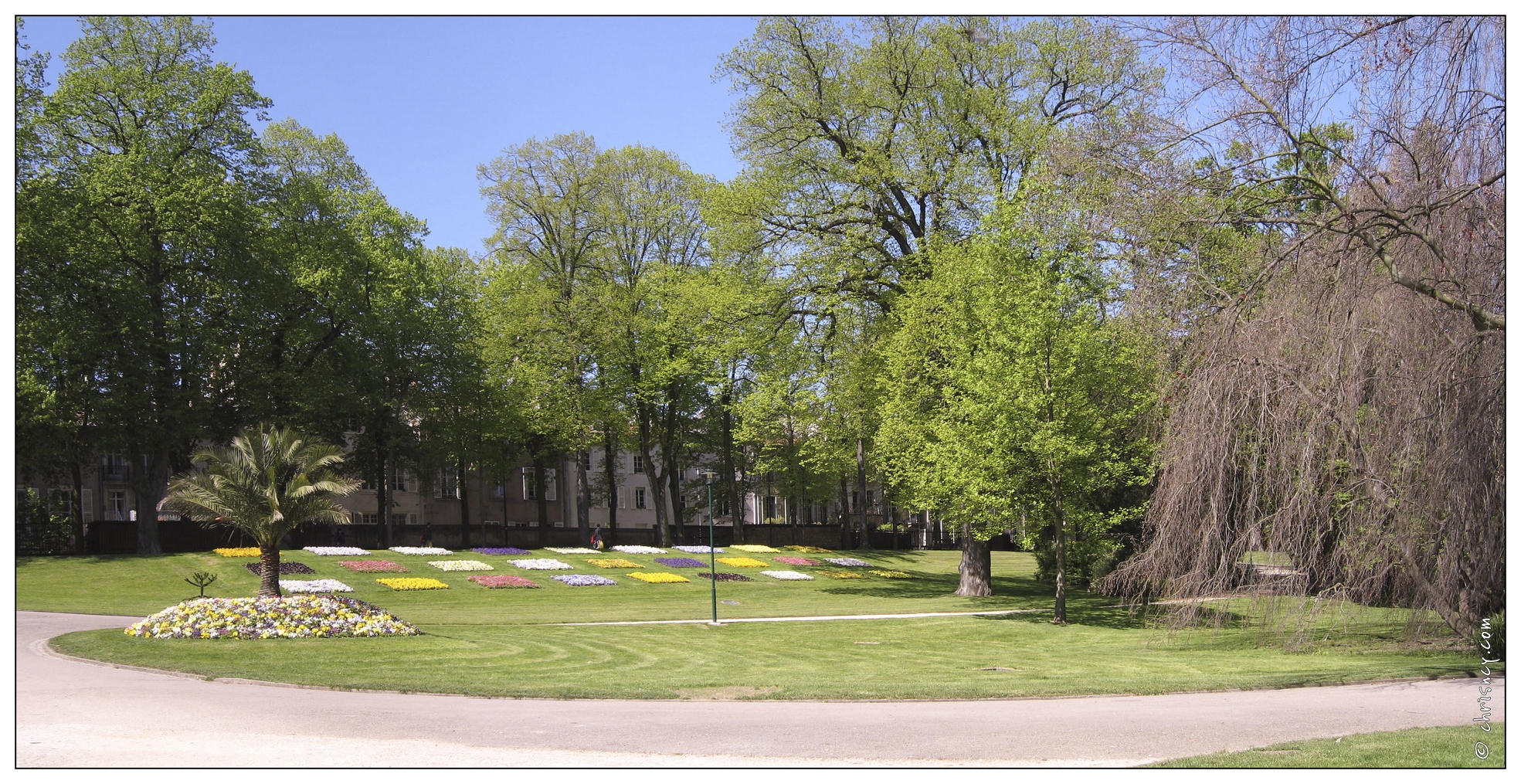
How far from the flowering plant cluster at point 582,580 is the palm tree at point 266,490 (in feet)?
48.3

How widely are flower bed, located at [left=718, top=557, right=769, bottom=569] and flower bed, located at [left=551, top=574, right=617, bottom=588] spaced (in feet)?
24.1

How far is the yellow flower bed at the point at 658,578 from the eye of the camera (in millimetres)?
37344

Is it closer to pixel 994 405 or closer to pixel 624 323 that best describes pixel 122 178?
pixel 624 323

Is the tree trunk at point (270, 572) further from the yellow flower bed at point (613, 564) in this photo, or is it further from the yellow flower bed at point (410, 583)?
the yellow flower bed at point (613, 564)

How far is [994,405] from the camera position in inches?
981

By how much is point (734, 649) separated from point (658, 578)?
1691 centimetres

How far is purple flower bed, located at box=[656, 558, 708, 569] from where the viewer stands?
41.8 m

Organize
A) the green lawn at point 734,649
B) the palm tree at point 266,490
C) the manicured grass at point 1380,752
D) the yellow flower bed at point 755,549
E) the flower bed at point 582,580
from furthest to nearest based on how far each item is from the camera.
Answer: the yellow flower bed at point 755,549 → the flower bed at point 582,580 → the palm tree at point 266,490 → the green lawn at point 734,649 → the manicured grass at point 1380,752

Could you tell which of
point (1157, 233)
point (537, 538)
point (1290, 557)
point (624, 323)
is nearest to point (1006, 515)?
point (1290, 557)

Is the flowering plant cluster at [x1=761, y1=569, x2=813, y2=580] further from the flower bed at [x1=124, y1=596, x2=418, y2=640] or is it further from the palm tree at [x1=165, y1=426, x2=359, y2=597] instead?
the palm tree at [x1=165, y1=426, x2=359, y2=597]

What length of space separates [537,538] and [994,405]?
36481 millimetres

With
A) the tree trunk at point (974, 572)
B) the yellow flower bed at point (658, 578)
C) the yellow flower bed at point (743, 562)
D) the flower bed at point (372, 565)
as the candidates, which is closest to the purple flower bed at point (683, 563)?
the yellow flower bed at point (743, 562)

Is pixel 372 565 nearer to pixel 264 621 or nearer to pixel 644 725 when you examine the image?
pixel 264 621

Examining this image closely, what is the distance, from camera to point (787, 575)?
132 feet
